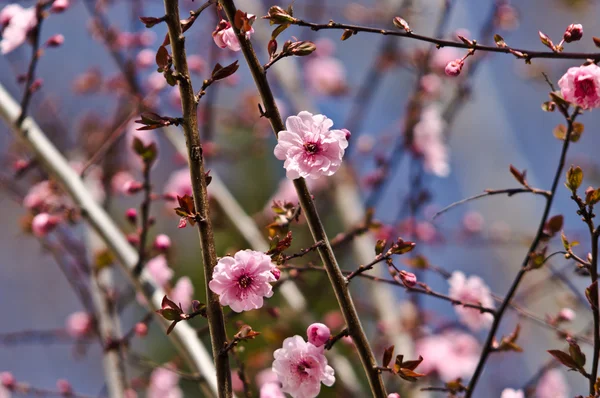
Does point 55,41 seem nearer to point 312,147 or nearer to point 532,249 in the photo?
point 312,147

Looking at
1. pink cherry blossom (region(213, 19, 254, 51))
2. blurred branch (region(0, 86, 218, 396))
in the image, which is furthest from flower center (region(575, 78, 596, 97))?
blurred branch (region(0, 86, 218, 396))

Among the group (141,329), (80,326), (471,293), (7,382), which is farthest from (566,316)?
(80,326)

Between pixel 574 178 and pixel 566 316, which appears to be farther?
pixel 566 316

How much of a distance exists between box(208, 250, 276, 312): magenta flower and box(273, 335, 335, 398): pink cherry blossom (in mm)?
98

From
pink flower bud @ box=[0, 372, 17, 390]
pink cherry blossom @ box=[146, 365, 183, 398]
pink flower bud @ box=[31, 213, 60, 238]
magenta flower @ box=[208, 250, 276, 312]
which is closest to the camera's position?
Answer: magenta flower @ box=[208, 250, 276, 312]

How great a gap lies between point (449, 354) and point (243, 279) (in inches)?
70.4

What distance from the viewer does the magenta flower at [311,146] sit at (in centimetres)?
76

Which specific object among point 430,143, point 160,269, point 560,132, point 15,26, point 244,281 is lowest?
point 244,281

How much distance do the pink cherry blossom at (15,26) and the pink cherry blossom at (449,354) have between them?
62.5 inches

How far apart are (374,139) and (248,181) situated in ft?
14.2

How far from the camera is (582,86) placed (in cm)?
78

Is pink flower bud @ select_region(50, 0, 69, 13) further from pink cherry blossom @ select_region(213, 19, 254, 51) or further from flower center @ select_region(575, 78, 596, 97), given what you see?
flower center @ select_region(575, 78, 596, 97)

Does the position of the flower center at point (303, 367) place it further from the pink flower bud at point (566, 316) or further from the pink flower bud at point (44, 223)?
the pink flower bud at point (44, 223)

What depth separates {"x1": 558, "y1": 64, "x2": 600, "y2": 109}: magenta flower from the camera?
755mm
